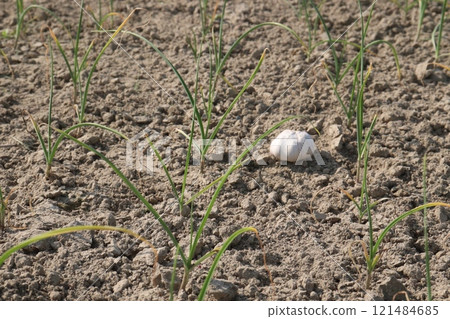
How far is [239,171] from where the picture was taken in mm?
2160

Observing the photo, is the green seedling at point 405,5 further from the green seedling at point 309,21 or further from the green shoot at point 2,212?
the green shoot at point 2,212

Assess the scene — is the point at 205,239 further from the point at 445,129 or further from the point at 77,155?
the point at 445,129

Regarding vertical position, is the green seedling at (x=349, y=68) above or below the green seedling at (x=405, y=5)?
below

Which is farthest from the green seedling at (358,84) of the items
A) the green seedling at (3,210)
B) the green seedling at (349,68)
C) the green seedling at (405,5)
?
the green seedling at (3,210)

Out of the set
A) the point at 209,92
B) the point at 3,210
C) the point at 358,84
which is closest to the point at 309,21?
the point at 358,84

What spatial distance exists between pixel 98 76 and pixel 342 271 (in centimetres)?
130

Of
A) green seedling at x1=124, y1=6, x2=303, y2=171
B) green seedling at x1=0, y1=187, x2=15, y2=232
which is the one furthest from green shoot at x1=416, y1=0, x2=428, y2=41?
green seedling at x1=0, y1=187, x2=15, y2=232

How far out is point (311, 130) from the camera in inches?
91.9

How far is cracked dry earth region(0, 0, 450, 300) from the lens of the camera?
1802 millimetres

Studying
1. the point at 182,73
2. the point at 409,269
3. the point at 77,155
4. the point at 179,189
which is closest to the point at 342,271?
the point at 409,269

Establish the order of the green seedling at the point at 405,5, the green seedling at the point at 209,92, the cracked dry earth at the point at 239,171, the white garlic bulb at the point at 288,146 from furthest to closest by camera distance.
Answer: the green seedling at the point at 405,5, the white garlic bulb at the point at 288,146, the green seedling at the point at 209,92, the cracked dry earth at the point at 239,171

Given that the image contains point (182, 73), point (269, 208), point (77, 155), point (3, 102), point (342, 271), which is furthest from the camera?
point (182, 73)

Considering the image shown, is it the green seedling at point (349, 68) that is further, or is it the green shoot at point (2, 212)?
the green seedling at point (349, 68)

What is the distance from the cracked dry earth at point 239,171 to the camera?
180 cm
